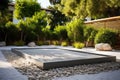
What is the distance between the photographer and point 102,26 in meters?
15.6

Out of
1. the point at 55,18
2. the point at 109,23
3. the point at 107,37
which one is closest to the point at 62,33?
the point at 109,23

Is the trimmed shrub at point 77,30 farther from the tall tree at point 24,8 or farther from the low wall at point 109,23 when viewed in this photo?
the tall tree at point 24,8

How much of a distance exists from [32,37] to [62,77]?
46.0 feet

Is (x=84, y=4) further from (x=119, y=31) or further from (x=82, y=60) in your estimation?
(x=82, y=60)

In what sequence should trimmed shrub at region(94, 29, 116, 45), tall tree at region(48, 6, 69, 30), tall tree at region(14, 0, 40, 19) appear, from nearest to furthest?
trimmed shrub at region(94, 29, 116, 45)
tall tree at region(14, 0, 40, 19)
tall tree at region(48, 6, 69, 30)

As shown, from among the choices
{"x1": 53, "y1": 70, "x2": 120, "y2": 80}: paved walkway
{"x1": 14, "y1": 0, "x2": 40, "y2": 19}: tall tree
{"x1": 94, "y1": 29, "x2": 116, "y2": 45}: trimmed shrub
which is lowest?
{"x1": 53, "y1": 70, "x2": 120, "y2": 80}: paved walkway

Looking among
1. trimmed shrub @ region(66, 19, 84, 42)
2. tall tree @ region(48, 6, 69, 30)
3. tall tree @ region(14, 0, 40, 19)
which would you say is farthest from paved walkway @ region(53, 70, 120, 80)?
tall tree @ region(48, 6, 69, 30)

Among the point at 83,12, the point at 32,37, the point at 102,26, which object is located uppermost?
the point at 83,12

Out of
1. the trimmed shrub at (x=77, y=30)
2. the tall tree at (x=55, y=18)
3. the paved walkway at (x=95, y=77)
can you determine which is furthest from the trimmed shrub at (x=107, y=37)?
the tall tree at (x=55, y=18)

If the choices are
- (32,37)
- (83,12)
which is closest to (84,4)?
(83,12)

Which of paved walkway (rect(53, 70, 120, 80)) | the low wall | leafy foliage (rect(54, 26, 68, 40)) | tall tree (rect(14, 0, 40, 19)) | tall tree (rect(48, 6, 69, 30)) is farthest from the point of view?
tall tree (rect(48, 6, 69, 30))

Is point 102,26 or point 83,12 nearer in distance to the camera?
point 102,26

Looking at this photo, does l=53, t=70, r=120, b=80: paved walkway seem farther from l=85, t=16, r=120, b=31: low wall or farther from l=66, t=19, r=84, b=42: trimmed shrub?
l=66, t=19, r=84, b=42: trimmed shrub

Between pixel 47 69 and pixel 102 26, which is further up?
pixel 102 26
